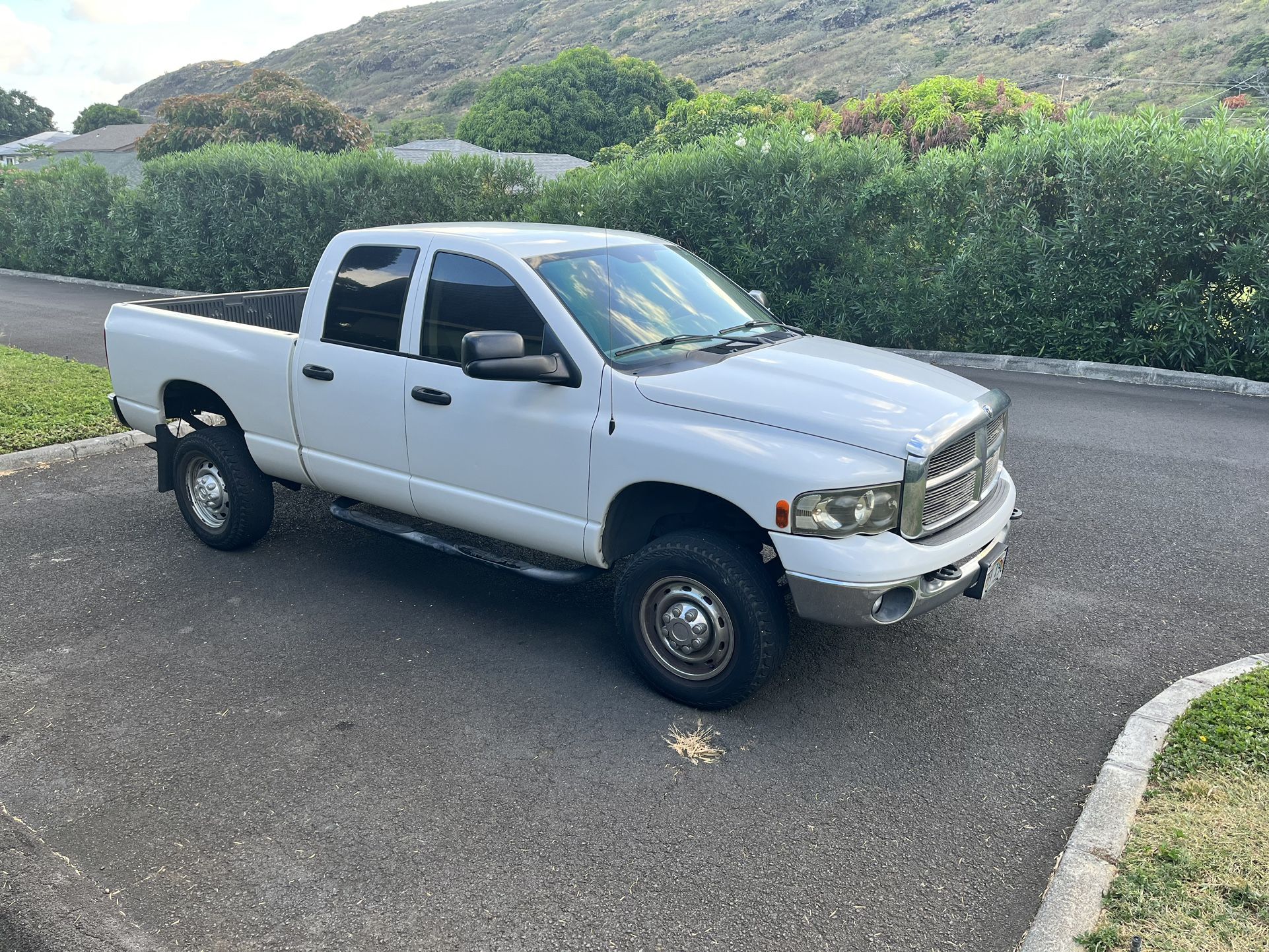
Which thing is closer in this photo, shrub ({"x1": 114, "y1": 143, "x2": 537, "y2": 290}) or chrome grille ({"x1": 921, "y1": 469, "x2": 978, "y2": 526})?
chrome grille ({"x1": 921, "y1": 469, "x2": 978, "y2": 526})

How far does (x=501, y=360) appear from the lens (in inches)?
180

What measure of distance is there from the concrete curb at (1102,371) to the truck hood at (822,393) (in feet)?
19.7

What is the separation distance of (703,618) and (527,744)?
0.96 m

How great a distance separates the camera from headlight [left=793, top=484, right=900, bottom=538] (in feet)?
13.4

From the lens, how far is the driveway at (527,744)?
3418mm

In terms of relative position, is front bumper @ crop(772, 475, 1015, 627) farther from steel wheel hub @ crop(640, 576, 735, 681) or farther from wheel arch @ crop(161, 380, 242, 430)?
wheel arch @ crop(161, 380, 242, 430)

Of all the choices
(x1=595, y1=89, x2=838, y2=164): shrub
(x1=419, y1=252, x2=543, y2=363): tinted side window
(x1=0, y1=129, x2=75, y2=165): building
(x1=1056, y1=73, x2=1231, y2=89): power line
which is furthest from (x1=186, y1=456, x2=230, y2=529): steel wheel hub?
(x1=1056, y1=73, x2=1231, y2=89): power line

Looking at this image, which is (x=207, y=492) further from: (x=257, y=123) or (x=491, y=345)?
(x=257, y=123)

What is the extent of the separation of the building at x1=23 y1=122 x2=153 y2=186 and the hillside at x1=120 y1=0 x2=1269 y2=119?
61.6m

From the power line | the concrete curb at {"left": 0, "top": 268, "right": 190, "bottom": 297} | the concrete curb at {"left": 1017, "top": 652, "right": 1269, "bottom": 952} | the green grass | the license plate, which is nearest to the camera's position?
the concrete curb at {"left": 1017, "top": 652, "right": 1269, "bottom": 952}

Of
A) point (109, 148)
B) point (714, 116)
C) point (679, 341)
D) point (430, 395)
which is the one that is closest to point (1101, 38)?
point (714, 116)

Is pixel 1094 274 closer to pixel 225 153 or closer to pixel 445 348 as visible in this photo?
pixel 445 348

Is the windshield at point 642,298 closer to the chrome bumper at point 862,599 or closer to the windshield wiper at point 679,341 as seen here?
the windshield wiper at point 679,341

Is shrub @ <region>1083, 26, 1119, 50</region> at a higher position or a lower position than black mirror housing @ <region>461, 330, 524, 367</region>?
higher
